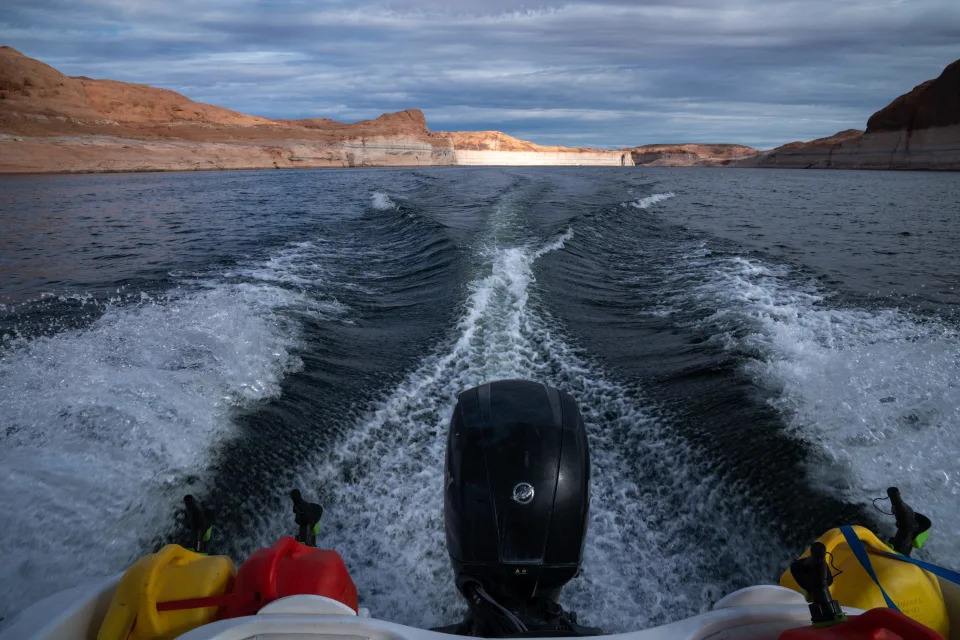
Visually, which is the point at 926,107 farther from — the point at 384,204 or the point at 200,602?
the point at 200,602

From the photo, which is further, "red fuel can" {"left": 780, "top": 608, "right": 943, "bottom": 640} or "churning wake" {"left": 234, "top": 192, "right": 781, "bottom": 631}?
"churning wake" {"left": 234, "top": 192, "right": 781, "bottom": 631}

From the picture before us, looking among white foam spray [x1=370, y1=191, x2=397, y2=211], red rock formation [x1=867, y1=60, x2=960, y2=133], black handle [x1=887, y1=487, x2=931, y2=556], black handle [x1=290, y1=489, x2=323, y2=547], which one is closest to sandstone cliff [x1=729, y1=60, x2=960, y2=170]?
red rock formation [x1=867, y1=60, x2=960, y2=133]

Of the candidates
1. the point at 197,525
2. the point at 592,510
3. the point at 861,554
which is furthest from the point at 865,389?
the point at 197,525

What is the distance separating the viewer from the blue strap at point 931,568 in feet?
3.26

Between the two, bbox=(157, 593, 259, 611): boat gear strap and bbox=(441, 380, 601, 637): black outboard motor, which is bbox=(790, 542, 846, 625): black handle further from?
bbox=(157, 593, 259, 611): boat gear strap

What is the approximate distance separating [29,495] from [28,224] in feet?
37.5

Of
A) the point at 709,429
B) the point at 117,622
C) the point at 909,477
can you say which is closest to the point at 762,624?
the point at 117,622

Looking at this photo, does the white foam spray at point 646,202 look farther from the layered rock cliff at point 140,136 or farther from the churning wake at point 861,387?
the layered rock cliff at point 140,136

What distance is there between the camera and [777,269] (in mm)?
5867

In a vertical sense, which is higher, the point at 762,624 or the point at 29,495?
the point at 762,624

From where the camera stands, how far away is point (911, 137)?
46500 millimetres

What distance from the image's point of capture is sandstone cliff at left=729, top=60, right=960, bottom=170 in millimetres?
43344

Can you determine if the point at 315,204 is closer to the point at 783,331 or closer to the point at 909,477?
the point at 783,331

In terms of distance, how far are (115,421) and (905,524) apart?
112 inches
